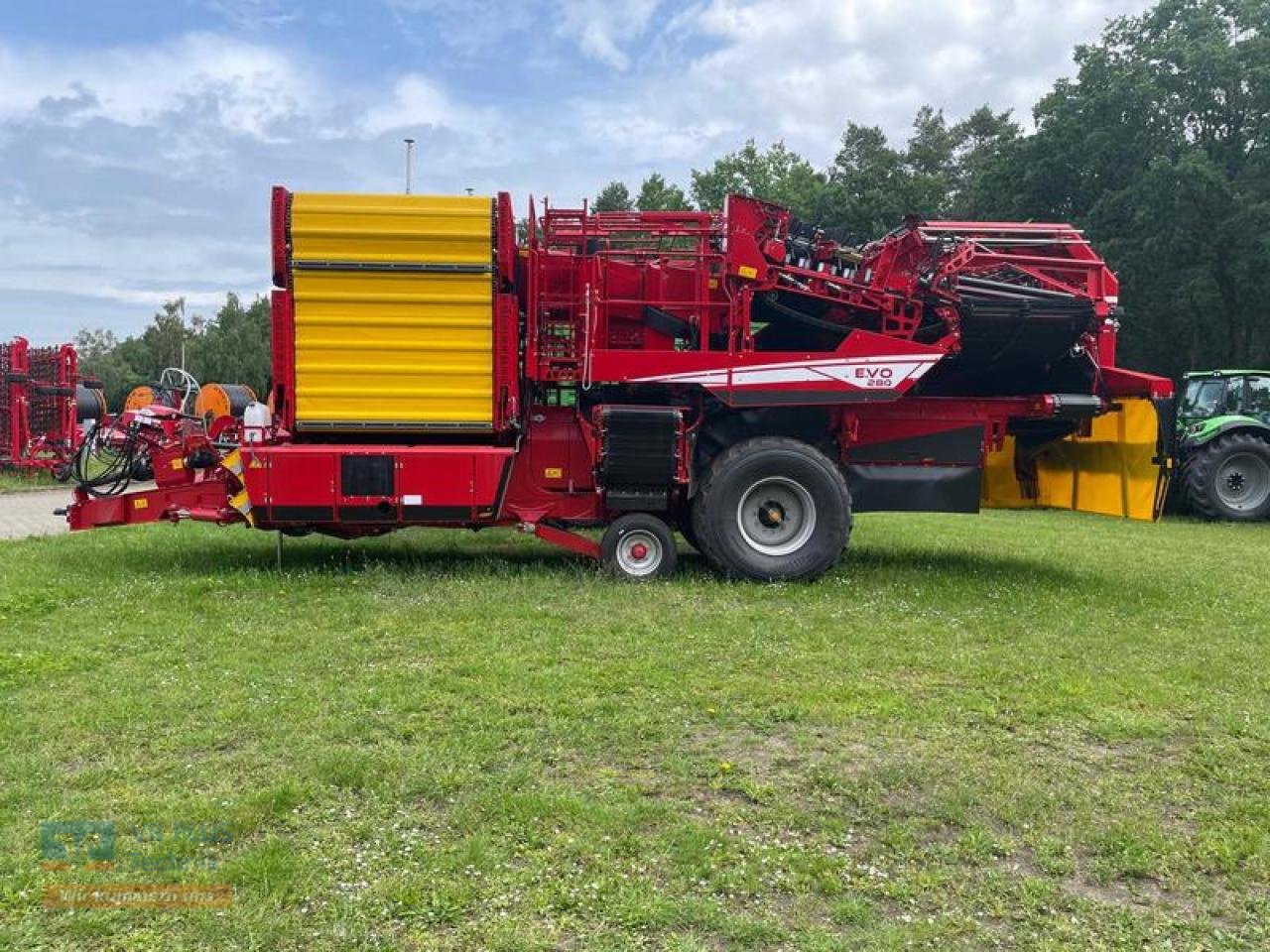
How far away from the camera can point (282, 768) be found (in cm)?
415

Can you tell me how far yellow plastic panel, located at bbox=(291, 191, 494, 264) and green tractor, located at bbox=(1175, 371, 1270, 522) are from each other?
13.2m

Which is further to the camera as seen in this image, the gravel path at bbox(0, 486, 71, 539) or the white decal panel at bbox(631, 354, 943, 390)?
the gravel path at bbox(0, 486, 71, 539)

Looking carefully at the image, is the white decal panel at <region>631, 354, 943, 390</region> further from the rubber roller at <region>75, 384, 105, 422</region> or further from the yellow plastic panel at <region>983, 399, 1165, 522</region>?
the rubber roller at <region>75, 384, 105, 422</region>

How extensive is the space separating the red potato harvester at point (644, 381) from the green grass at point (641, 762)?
84cm

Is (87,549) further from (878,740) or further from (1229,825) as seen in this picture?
(1229,825)

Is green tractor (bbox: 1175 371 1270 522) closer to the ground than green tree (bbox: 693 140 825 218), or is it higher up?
closer to the ground

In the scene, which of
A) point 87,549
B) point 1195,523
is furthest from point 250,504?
point 1195,523

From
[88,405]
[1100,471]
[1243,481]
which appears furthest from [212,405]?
[1243,481]

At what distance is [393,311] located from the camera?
8.18 meters

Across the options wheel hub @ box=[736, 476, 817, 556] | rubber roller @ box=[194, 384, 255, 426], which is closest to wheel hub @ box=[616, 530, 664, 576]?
wheel hub @ box=[736, 476, 817, 556]

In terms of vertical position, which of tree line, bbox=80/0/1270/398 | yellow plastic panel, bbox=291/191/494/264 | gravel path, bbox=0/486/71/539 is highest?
tree line, bbox=80/0/1270/398

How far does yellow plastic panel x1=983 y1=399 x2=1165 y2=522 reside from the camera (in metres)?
8.92

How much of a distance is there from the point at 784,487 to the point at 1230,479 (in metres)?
Result: 11.4

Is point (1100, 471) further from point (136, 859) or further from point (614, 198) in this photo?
point (614, 198)
